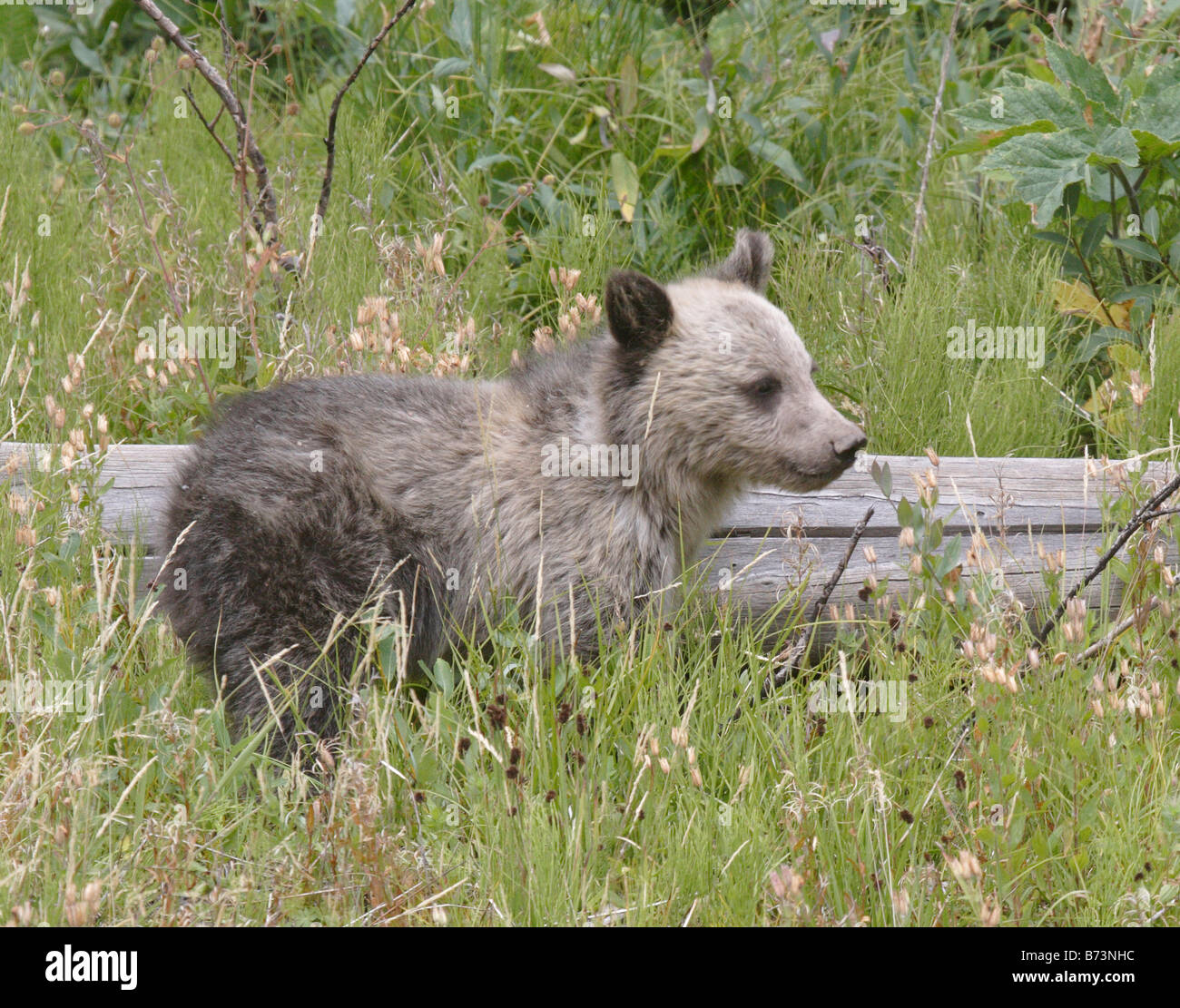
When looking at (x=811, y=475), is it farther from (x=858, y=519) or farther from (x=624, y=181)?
(x=624, y=181)

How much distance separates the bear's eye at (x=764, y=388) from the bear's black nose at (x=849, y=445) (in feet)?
1.08

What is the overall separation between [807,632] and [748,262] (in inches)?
59.5

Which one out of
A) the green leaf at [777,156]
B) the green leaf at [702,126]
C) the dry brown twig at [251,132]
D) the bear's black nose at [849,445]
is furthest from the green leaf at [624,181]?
the bear's black nose at [849,445]

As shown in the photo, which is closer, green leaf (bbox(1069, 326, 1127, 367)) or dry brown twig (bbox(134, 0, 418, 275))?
dry brown twig (bbox(134, 0, 418, 275))

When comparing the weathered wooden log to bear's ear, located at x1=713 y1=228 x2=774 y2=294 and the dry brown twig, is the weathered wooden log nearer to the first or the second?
bear's ear, located at x1=713 y1=228 x2=774 y2=294

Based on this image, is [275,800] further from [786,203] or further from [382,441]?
[786,203]

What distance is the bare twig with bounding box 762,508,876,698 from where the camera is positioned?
13.4 feet

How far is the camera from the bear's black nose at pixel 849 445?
14.2 ft
